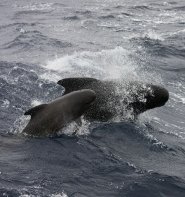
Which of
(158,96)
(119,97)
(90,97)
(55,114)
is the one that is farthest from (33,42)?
(55,114)

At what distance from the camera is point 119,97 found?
15180 mm

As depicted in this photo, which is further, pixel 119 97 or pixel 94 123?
pixel 119 97

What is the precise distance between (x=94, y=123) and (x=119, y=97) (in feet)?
3.77

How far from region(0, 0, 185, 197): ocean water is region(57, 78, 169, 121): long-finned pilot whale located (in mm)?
373

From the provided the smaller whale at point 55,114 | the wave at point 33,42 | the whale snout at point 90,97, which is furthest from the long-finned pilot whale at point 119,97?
the wave at point 33,42

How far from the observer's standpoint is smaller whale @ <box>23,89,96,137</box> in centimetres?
1328

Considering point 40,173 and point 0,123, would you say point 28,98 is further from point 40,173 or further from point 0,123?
point 40,173

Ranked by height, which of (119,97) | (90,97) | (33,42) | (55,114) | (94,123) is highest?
(90,97)

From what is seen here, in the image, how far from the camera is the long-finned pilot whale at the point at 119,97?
15.0 metres

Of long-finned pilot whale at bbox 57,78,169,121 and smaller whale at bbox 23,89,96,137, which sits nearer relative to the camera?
smaller whale at bbox 23,89,96,137

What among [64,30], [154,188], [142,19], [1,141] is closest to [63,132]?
[1,141]

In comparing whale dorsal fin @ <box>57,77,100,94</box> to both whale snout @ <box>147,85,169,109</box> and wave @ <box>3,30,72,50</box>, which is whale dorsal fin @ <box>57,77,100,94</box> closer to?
whale snout @ <box>147,85,169,109</box>

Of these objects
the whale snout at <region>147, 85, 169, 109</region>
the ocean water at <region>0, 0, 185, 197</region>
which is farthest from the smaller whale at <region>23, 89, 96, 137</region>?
the whale snout at <region>147, 85, 169, 109</region>

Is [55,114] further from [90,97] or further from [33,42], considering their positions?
[33,42]
